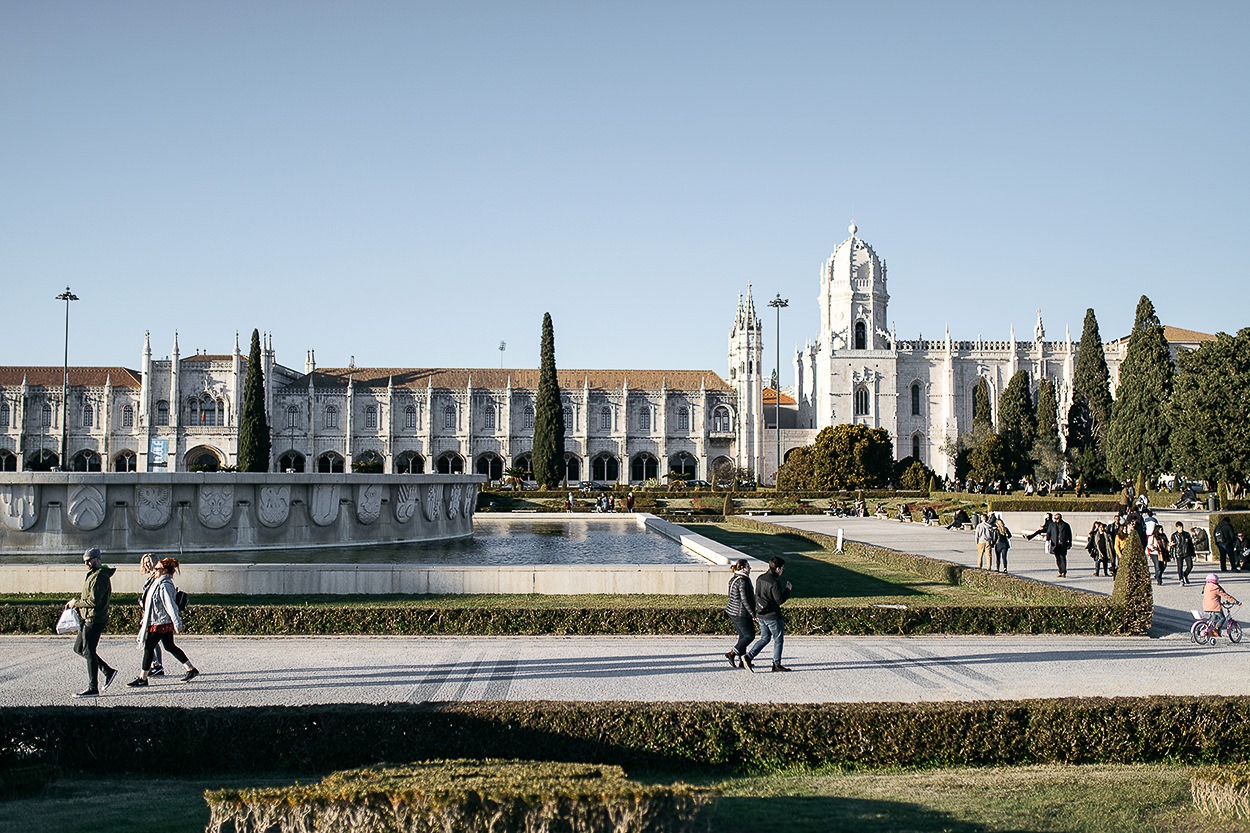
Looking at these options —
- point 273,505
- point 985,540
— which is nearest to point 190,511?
point 273,505

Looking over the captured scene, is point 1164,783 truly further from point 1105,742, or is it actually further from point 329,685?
point 329,685

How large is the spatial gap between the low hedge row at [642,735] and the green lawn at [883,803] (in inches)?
7.2

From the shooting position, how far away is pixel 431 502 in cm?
2250

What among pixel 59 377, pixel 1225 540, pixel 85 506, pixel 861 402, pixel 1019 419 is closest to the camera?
pixel 85 506

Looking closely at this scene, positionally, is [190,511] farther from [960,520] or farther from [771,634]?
[960,520]

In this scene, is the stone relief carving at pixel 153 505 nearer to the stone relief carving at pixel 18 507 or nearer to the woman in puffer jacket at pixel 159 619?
the stone relief carving at pixel 18 507

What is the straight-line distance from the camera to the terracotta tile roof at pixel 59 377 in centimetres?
7175

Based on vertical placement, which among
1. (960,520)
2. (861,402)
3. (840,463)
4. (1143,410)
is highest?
(861,402)

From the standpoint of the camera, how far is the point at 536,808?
476cm

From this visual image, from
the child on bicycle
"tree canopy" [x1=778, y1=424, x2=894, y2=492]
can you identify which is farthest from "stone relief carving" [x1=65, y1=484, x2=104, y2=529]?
"tree canopy" [x1=778, y1=424, x2=894, y2=492]

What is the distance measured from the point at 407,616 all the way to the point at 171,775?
5443 millimetres

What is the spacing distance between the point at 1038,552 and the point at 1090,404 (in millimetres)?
38408

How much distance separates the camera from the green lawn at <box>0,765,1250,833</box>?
5.67 metres

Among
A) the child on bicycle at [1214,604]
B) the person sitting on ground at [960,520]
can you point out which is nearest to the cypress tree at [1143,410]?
the person sitting on ground at [960,520]
